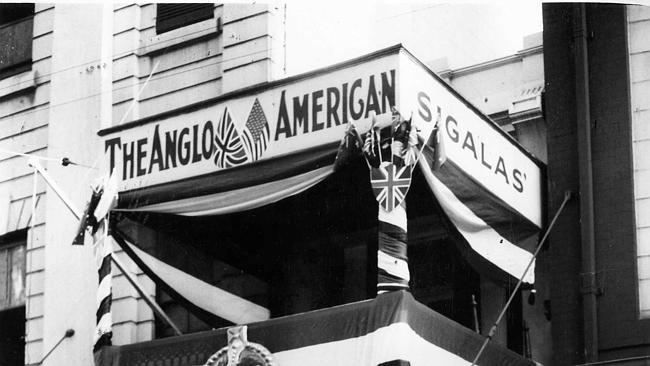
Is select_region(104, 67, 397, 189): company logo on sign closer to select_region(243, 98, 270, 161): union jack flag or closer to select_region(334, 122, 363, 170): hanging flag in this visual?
select_region(243, 98, 270, 161): union jack flag

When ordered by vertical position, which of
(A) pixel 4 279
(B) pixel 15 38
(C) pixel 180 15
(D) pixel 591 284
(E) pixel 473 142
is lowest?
(D) pixel 591 284

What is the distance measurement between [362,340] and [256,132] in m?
2.91

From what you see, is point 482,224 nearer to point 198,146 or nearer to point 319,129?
point 319,129

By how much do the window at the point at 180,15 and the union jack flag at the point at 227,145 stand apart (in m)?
4.13

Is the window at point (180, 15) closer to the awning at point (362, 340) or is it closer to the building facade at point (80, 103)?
the building facade at point (80, 103)

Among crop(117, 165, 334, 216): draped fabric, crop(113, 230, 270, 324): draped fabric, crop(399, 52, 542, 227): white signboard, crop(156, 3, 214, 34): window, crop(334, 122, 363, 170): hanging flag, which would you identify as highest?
crop(156, 3, 214, 34): window

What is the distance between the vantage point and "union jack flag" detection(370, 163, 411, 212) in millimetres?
14188

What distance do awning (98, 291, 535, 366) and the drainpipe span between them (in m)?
0.84

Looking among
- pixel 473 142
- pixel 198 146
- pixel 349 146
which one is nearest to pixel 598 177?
pixel 473 142

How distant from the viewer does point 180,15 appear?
19.8m

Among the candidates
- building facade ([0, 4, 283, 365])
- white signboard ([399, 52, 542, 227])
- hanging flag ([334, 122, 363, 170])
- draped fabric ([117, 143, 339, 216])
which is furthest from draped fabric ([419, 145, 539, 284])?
building facade ([0, 4, 283, 365])

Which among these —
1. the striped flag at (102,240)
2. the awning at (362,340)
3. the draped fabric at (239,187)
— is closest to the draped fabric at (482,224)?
the awning at (362,340)

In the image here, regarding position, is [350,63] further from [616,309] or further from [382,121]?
[616,309]

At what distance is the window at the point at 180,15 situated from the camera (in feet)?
64.7
